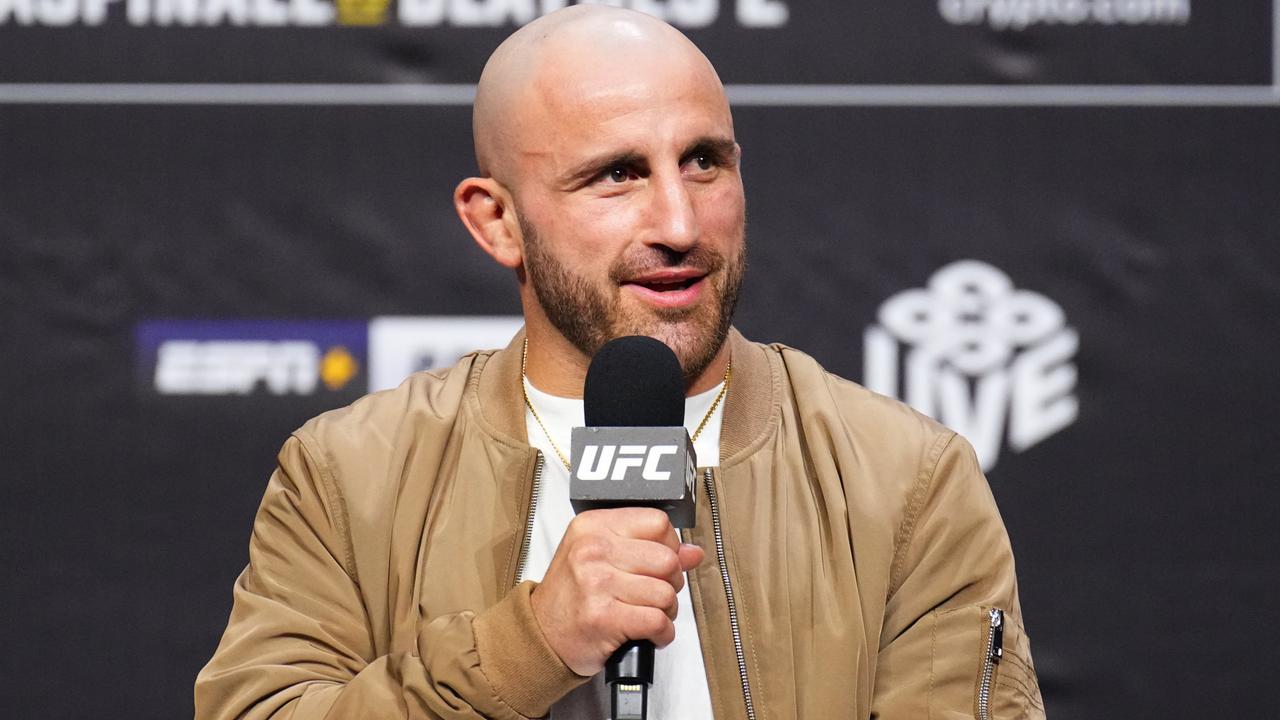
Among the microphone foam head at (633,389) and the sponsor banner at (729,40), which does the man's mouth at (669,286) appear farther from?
the sponsor banner at (729,40)

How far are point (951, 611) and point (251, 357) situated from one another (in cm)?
123

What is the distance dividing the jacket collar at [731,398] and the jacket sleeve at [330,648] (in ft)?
0.54

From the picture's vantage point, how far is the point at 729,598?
4.32 ft

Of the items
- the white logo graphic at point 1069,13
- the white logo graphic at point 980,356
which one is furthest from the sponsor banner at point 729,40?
the white logo graphic at point 980,356

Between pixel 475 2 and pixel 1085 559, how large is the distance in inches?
46.9

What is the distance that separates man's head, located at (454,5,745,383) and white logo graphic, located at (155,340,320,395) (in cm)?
88

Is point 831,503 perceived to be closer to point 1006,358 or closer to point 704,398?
point 704,398

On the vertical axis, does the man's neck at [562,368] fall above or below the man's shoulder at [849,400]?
above

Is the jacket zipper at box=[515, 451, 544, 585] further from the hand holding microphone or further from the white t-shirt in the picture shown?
the hand holding microphone

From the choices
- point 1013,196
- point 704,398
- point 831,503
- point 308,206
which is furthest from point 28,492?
point 1013,196

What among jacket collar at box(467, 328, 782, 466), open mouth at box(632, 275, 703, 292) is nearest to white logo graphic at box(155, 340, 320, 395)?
jacket collar at box(467, 328, 782, 466)

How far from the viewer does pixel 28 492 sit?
216 centimetres

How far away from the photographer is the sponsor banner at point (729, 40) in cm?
216

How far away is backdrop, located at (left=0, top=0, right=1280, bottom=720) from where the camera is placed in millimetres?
2145
